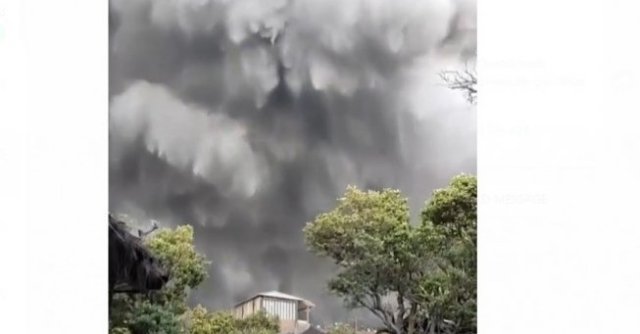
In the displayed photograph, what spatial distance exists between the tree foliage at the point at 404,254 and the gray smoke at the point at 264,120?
60mm

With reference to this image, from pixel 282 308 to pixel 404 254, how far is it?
0.53 metres

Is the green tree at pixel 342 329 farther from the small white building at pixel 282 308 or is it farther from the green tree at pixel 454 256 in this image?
the green tree at pixel 454 256

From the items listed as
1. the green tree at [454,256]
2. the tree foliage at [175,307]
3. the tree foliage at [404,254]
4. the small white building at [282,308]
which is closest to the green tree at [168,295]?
the tree foliage at [175,307]

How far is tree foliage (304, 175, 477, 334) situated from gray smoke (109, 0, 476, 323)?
6cm

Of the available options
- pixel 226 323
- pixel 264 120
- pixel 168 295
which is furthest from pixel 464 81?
pixel 168 295

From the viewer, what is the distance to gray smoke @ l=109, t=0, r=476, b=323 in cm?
362

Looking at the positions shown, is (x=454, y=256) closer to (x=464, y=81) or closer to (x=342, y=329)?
(x=342, y=329)

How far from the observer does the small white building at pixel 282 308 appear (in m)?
3.64
